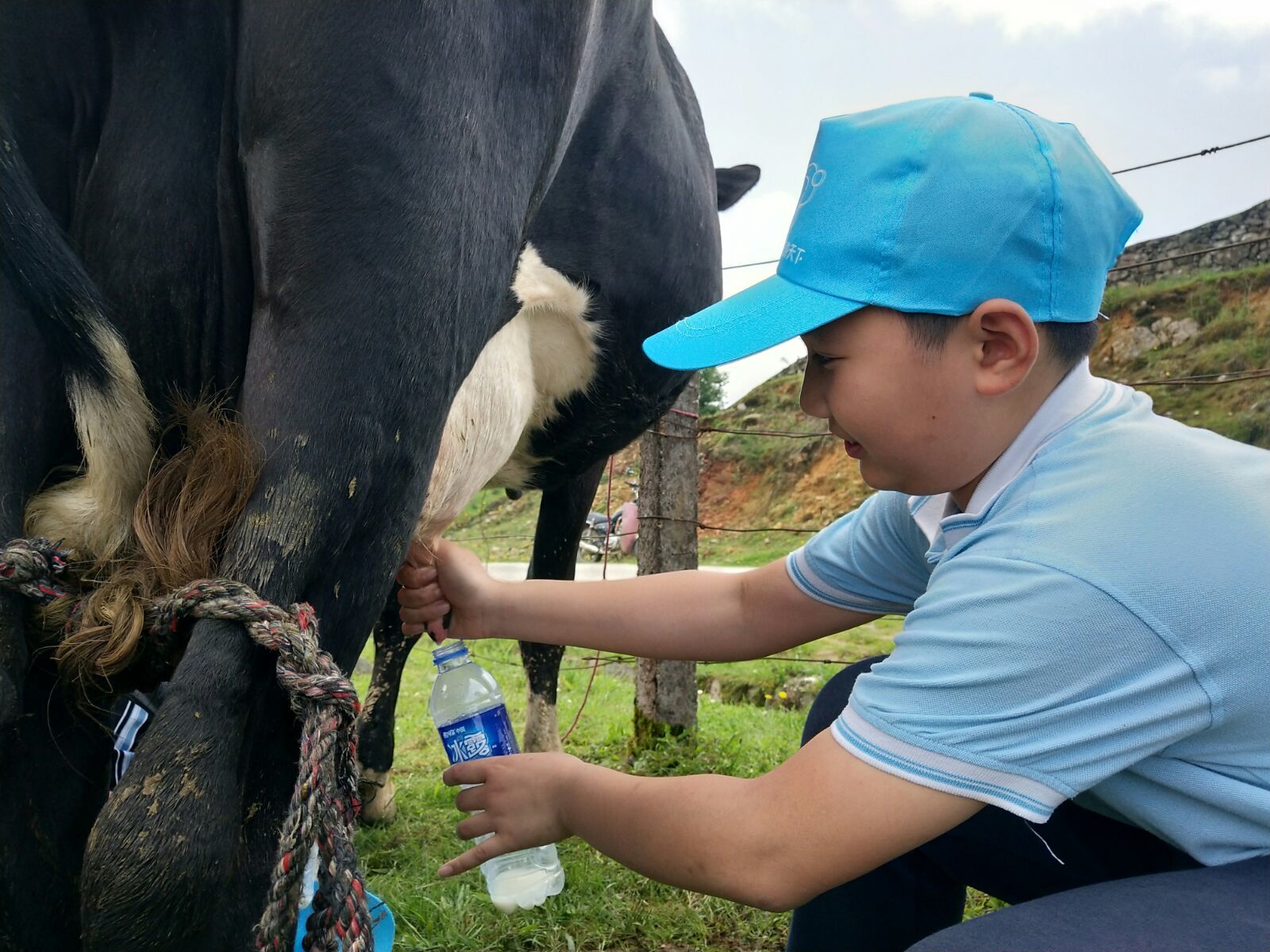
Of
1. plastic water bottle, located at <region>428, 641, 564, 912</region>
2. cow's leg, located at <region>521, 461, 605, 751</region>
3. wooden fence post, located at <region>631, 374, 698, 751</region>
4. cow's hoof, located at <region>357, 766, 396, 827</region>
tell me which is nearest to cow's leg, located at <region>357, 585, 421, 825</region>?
cow's hoof, located at <region>357, 766, 396, 827</region>

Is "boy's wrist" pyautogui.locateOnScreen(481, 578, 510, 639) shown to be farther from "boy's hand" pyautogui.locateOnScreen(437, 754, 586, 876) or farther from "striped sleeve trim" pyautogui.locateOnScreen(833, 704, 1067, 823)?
"striped sleeve trim" pyautogui.locateOnScreen(833, 704, 1067, 823)

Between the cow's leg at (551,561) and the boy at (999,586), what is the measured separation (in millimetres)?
1876

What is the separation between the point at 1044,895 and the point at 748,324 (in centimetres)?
103

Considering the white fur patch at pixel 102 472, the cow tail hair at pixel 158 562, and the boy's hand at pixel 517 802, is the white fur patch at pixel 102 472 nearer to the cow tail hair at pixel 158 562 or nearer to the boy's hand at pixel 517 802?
the cow tail hair at pixel 158 562

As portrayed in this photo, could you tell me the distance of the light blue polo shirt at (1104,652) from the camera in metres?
1.08

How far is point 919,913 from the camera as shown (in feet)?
5.45

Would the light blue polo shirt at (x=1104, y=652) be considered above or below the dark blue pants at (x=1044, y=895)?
above

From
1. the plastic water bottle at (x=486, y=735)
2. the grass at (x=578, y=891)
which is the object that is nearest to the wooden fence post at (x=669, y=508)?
the grass at (x=578, y=891)

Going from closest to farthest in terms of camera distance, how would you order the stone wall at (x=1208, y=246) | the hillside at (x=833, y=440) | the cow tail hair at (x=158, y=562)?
the cow tail hair at (x=158, y=562) → the stone wall at (x=1208, y=246) → the hillside at (x=833, y=440)

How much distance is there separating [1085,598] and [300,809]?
0.86 meters

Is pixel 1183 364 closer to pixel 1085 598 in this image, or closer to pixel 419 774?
pixel 419 774

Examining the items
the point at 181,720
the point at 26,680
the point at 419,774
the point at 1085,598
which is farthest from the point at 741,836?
the point at 419,774

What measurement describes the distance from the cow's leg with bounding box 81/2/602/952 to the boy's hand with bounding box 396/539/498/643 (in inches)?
20.1

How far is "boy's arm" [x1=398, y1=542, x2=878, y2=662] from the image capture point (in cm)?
180
